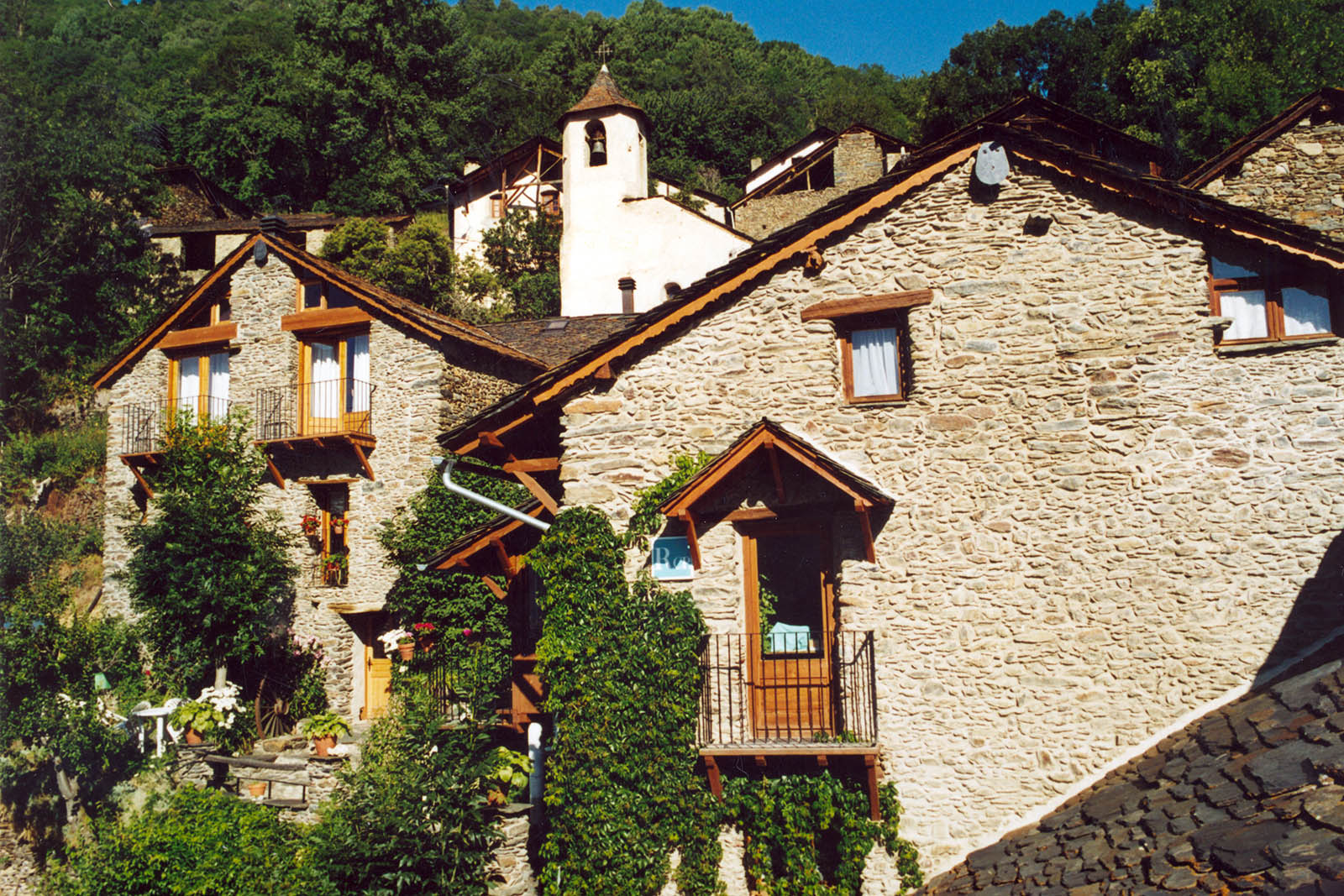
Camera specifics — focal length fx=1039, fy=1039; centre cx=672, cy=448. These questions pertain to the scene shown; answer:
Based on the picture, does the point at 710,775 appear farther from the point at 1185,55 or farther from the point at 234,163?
the point at 234,163

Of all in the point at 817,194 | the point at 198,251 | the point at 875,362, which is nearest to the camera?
the point at 875,362

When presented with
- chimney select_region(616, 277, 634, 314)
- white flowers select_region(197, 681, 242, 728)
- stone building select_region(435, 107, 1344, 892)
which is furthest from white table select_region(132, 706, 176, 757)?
chimney select_region(616, 277, 634, 314)

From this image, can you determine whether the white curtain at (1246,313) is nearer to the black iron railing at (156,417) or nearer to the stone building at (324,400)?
the stone building at (324,400)

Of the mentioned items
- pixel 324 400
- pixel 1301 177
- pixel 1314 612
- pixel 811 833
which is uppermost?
pixel 1301 177

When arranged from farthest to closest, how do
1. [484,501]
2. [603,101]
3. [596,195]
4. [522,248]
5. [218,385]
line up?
[522,248]
[596,195]
[603,101]
[218,385]
[484,501]

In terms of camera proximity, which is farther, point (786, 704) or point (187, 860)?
point (187, 860)

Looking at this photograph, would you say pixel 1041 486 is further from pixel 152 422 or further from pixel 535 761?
→ pixel 152 422

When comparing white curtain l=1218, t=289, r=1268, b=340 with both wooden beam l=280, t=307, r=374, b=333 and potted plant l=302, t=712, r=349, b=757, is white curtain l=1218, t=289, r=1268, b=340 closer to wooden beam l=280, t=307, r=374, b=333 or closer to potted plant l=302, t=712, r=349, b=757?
potted plant l=302, t=712, r=349, b=757

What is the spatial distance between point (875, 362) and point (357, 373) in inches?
478

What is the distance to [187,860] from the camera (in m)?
12.1

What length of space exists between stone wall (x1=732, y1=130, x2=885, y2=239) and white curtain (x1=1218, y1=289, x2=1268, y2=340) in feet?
77.0

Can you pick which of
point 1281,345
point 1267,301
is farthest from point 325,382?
point 1281,345

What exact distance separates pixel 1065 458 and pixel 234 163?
41426 mm

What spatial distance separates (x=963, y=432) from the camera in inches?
407
